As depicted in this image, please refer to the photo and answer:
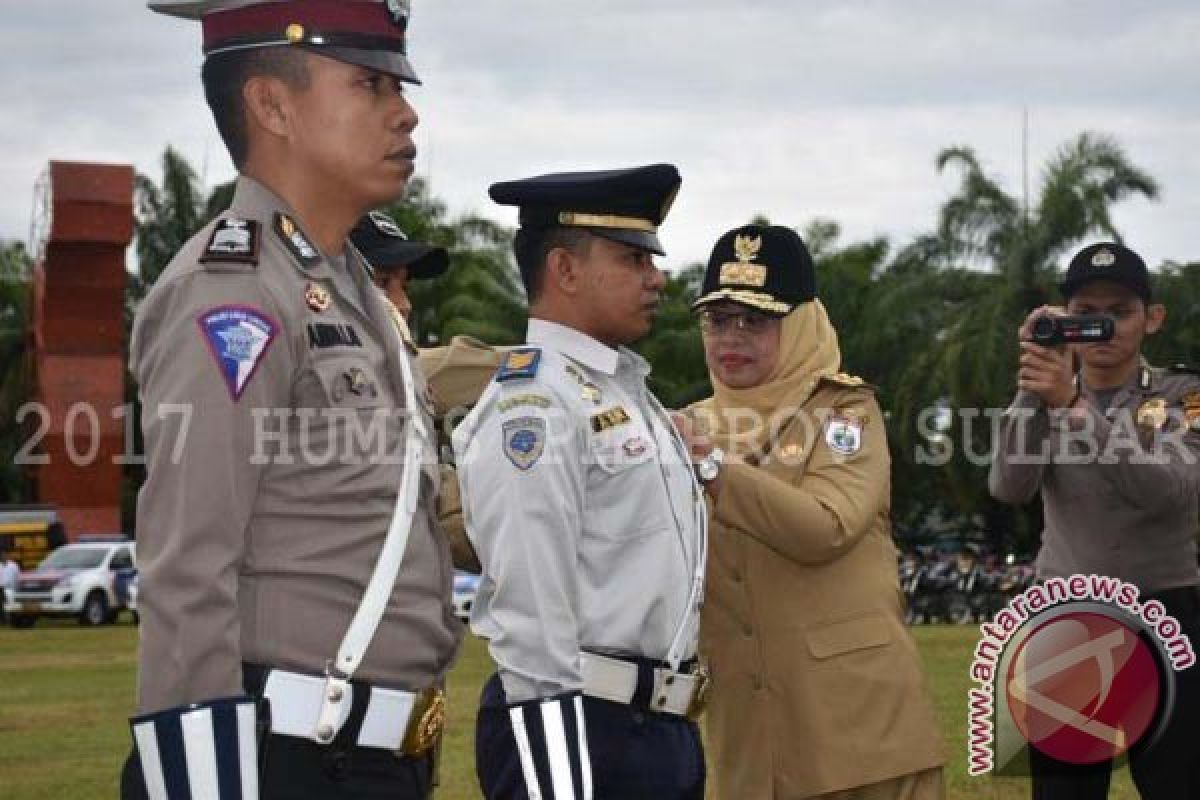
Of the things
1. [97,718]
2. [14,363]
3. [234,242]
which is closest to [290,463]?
[234,242]

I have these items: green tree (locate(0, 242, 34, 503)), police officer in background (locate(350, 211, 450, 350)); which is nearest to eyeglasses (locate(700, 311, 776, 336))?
police officer in background (locate(350, 211, 450, 350))

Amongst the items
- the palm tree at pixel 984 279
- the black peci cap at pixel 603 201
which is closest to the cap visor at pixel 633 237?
the black peci cap at pixel 603 201

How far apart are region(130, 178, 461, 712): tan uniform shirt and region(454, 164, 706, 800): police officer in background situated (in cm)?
37

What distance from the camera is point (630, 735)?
383cm

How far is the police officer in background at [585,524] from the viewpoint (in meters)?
3.47

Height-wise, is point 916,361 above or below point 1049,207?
below

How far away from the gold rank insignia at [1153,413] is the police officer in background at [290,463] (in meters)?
3.29

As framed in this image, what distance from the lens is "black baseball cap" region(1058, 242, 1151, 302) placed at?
594 centimetres

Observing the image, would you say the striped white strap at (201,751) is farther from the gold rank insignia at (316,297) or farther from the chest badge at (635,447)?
the chest badge at (635,447)

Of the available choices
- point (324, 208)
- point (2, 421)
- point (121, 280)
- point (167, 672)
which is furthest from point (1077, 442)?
point (2, 421)

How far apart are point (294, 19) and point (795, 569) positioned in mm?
2355

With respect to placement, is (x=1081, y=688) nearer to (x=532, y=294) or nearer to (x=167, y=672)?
(x=532, y=294)

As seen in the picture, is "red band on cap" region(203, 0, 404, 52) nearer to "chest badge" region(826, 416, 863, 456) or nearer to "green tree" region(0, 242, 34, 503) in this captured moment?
"chest badge" region(826, 416, 863, 456)

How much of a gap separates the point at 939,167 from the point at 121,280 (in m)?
17.5
